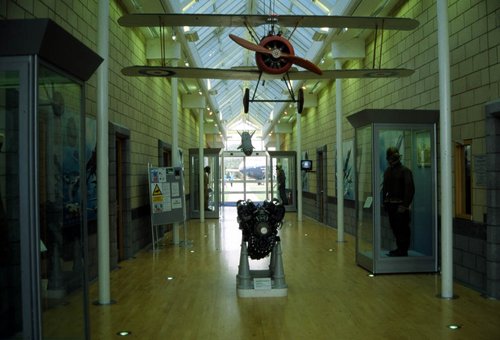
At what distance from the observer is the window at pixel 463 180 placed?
6.10m

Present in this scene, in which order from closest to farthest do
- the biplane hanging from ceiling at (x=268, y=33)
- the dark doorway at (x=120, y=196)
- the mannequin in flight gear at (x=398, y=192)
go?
the biplane hanging from ceiling at (x=268, y=33), the mannequin in flight gear at (x=398, y=192), the dark doorway at (x=120, y=196)

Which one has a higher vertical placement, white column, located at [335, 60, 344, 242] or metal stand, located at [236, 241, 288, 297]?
white column, located at [335, 60, 344, 242]

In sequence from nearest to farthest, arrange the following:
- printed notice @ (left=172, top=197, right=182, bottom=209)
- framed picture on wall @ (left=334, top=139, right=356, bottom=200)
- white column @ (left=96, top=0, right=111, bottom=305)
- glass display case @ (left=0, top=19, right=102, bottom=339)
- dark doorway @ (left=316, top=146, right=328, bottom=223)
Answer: glass display case @ (left=0, top=19, right=102, bottom=339) → white column @ (left=96, top=0, right=111, bottom=305) → printed notice @ (left=172, top=197, right=182, bottom=209) → framed picture on wall @ (left=334, top=139, right=356, bottom=200) → dark doorway @ (left=316, top=146, right=328, bottom=223)

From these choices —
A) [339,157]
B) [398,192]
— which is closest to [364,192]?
[398,192]

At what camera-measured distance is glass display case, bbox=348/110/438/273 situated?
22.4 feet

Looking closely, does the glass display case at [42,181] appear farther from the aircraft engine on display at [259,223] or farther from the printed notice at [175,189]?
the printed notice at [175,189]

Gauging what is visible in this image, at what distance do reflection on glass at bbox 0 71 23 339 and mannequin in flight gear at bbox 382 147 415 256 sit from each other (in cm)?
512

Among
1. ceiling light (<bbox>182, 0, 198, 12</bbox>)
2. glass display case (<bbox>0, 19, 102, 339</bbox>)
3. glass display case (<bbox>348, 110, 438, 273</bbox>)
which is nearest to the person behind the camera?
glass display case (<bbox>0, 19, 102, 339</bbox>)

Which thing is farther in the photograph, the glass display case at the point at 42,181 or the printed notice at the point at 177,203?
the printed notice at the point at 177,203

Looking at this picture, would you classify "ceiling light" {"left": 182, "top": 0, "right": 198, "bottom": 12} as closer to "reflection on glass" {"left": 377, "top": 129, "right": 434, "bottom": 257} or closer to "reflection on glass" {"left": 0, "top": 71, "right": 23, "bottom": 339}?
"reflection on glass" {"left": 377, "top": 129, "right": 434, "bottom": 257}

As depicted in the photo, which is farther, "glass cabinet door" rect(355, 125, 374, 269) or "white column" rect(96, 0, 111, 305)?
"glass cabinet door" rect(355, 125, 374, 269)

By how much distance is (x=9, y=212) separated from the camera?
3109 mm

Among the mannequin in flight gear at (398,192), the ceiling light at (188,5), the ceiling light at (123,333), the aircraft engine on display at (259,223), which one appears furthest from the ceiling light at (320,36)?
the ceiling light at (123,333)

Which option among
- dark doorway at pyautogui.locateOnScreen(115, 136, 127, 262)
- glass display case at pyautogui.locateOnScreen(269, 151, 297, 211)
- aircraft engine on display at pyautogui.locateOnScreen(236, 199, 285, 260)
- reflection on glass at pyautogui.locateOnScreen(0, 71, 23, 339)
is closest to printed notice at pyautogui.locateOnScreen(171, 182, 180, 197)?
dark doorway at pyautogui.locateOnScreen(115, 136, 127, 262)
